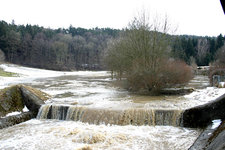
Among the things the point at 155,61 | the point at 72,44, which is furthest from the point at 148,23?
the point at 72,44

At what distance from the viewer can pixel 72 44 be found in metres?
100

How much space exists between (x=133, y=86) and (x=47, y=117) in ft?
31.2

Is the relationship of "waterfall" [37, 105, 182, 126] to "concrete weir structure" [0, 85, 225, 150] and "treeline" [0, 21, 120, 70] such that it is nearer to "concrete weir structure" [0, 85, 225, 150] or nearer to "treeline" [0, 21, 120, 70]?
"concrete weir structure" [0, 85, 225, 150]

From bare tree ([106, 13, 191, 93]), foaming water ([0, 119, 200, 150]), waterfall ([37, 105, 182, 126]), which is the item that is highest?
bare tree ([106, 13, 191, 93])

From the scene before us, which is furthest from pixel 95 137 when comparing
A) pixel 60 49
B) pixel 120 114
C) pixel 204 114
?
pixel 60 49

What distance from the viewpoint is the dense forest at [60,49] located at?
73562 millimetres

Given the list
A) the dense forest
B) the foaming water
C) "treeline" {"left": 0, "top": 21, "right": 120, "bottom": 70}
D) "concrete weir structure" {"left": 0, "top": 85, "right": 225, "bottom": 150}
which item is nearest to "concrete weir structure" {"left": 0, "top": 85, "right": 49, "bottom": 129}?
"concrete weir structure" {"left": 0, "top": 85, "right": 225, "bottom": 150}

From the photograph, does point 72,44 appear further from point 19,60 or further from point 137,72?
point 137,72

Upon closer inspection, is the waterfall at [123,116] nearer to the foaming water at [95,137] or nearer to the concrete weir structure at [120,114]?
the concrete weir structure at [120,114]

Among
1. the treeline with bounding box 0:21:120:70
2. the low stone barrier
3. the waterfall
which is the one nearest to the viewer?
the low stone barrier

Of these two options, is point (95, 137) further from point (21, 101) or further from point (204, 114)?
point (21, 101)

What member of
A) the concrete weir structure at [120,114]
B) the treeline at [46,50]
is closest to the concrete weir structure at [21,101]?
the concrete weir structure at [120,114]

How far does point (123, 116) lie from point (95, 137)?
2720 mm

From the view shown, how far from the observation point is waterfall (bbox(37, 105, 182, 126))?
10.5 m
